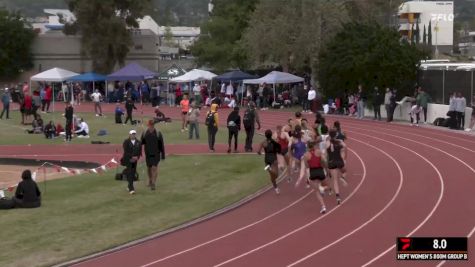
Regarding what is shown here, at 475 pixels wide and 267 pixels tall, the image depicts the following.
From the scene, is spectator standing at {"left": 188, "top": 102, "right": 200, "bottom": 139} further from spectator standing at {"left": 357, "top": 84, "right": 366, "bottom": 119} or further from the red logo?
the red logo

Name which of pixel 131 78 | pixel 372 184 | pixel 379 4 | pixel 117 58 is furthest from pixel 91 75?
pixel 372 184

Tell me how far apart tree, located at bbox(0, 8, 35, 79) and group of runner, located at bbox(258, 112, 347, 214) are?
4627cm

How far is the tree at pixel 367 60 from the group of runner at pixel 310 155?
61.9 feet

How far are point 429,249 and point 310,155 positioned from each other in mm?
4991

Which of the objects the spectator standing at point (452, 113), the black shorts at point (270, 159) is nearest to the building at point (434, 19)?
the spectator standing at point (452, 113)

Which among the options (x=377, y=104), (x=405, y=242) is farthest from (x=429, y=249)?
(x=377, y=104)

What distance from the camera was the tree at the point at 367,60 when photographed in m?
40.4

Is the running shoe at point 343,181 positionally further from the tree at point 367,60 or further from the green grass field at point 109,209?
the tree at point 367,60

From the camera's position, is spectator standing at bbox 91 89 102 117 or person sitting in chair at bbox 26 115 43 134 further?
spectator standing at bbox 91 89 102 117

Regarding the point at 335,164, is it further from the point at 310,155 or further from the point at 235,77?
the point at 235,77

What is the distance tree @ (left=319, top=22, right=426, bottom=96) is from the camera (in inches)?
1592

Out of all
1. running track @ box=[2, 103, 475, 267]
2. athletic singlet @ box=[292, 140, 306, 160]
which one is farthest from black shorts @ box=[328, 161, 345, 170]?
athletic singlet @ box=[292, 140, 306, 160]

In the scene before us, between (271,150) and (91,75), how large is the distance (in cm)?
3789

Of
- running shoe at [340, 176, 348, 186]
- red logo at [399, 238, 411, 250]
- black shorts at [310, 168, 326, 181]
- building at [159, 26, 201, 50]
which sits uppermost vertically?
building at [159, 26, 201, 50]
